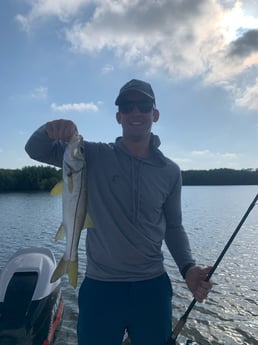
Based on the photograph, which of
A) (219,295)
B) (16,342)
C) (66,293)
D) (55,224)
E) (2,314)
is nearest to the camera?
(16,342)

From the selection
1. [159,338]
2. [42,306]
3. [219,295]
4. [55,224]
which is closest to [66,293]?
[219,295]

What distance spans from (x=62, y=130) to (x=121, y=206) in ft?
2.97

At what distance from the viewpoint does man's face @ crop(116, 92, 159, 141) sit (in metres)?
3.67

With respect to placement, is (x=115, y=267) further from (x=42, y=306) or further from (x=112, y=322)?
(x=42, y=306)

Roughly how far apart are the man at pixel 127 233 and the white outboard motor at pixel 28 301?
183cm

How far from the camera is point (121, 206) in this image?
3432 mm

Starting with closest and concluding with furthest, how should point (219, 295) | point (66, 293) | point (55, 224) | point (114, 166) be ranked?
point (114, 166) < point (66, 293) < point (219, 295) < point (55, 224)

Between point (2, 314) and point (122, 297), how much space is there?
243cm

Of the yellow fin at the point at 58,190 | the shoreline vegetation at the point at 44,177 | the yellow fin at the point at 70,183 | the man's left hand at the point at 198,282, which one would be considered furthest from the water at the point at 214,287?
the shoreline vegetation at the point at 44,177

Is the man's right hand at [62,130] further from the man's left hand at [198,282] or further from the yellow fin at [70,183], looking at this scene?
the man's left hand at [198,282]

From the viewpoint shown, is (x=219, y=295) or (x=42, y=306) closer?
(x=42, y=306)

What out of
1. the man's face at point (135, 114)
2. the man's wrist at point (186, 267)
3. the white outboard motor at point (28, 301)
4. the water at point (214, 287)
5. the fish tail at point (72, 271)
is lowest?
the water at point (214, 287)

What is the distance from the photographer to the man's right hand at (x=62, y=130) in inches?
117

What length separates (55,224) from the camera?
82.4ft
